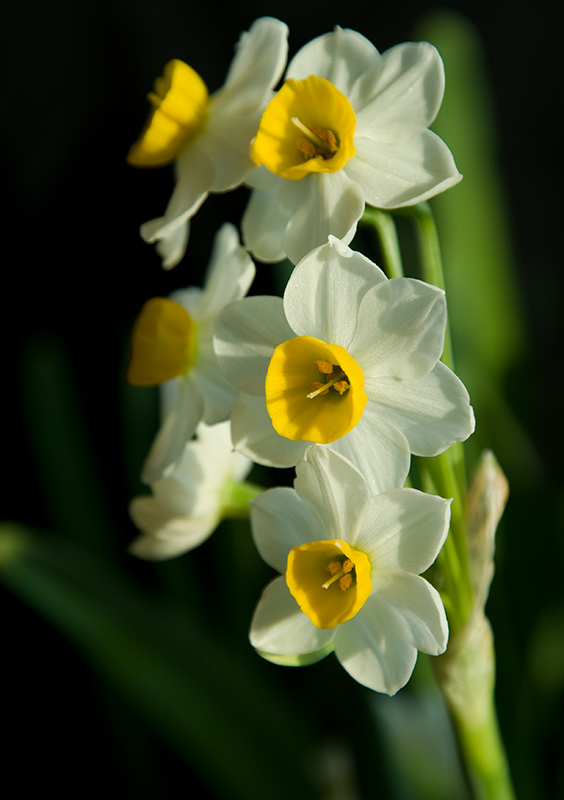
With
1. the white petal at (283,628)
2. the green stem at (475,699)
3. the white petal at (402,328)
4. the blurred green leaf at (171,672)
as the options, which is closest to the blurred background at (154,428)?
the blurred green leaf at (171,672)

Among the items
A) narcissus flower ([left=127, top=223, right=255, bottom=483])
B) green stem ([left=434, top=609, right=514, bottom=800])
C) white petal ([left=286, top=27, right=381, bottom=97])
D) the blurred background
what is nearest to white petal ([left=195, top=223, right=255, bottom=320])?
narcissus flower ([left=127, top=223, right=255, bottom=483])

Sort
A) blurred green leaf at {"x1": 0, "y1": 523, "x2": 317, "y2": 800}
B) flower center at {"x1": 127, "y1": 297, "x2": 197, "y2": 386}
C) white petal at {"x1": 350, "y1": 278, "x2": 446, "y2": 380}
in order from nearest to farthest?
1. white petal at {"x1": 350, "y1": 278, "x2": 446, "y2": 380}
2. flower center at {"x1": 127, "y1": 297, "x2": 197, "y2": 386}
3. blurred green leaf at {"x1": 0, "y1": 523, "x2": 317, "y2": 800}

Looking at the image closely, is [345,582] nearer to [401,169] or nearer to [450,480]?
[450,480]

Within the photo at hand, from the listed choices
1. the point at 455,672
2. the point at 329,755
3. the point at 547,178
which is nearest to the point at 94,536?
the point at 329,755

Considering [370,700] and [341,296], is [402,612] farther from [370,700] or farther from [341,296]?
[370,700]

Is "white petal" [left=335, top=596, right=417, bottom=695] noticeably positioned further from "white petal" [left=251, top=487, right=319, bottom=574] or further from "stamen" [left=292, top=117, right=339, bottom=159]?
"stamen" [left=292, top=117, right=339, bottom=159]

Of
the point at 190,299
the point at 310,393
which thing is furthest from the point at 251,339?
the point at 190,299
